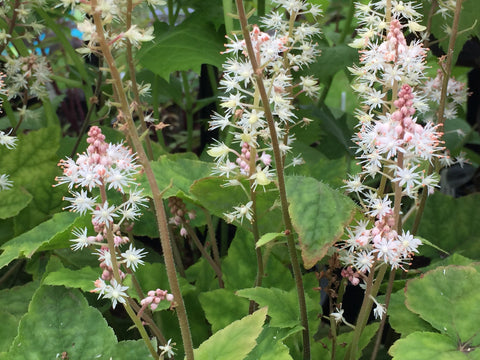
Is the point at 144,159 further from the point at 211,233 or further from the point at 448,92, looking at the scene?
the point at 448,92

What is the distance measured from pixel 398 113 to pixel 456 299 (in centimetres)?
37

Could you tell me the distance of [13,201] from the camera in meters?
1.07

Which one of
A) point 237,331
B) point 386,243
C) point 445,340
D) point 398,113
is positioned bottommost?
point 445,340

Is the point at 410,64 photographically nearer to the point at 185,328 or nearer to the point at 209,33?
the point at 185,328

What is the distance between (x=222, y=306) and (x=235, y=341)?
242mm

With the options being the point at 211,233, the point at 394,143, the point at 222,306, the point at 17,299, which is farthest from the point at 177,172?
the point at 394,143

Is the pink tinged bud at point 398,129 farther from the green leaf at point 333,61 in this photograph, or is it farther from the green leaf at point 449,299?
Result: the green leaf at point 333,61

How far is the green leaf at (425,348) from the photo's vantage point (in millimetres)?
745

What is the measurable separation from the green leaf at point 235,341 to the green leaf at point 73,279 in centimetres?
21

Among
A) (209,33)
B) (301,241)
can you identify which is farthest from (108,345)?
(209,33)

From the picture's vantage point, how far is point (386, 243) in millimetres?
658

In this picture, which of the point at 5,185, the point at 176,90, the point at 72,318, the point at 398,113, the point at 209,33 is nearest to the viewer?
the point at 398,113

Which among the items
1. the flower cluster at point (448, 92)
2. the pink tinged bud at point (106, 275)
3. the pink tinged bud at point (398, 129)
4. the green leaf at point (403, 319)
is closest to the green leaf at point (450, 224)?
the flower cluster at point (448, 92)

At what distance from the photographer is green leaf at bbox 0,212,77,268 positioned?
2.81 feet
